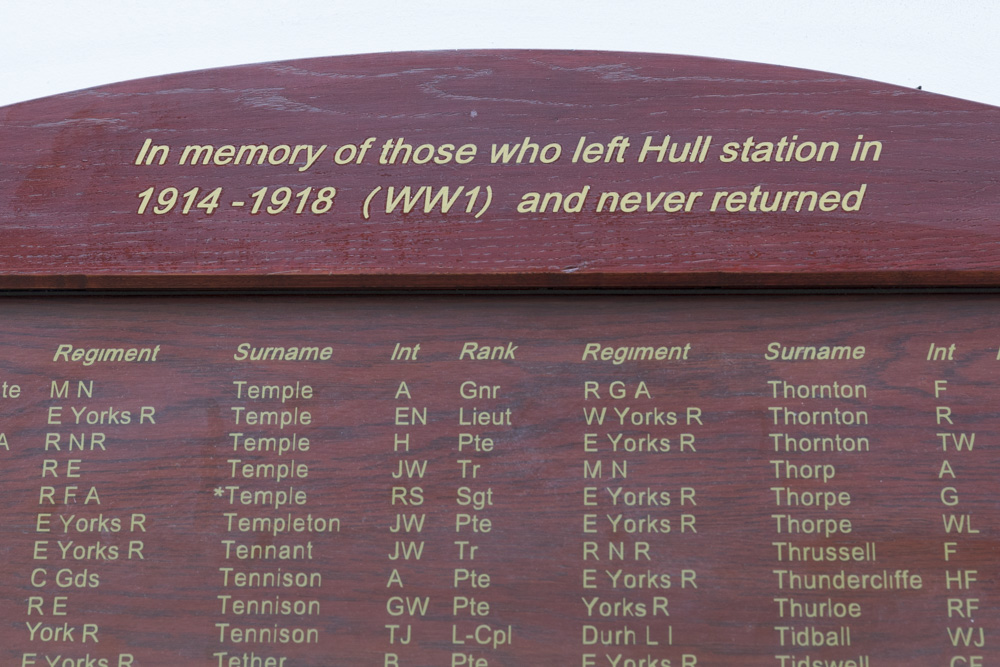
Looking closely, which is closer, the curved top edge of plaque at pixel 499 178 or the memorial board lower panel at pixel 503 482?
the memorial board lower panel at pixel 503 482

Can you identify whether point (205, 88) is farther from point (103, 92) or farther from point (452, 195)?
point (452, 195)

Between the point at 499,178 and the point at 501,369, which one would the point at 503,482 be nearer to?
the point at 501,369

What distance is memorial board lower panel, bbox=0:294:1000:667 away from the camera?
1689mm

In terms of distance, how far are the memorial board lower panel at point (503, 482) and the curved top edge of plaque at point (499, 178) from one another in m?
0.09

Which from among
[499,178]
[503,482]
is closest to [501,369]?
[503,482]

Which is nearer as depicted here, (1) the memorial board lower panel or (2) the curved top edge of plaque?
(1) the memorial board lower panel

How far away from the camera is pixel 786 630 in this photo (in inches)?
65.7

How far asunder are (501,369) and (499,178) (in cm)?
38

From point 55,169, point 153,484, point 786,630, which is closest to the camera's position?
point 786,630

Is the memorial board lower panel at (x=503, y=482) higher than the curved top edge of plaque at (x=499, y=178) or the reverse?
the reverse

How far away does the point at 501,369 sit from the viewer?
1.83m

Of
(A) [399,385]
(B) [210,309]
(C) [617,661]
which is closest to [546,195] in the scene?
(A) [399,385]

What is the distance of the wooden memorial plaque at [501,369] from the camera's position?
171 cm

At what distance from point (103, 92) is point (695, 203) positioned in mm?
1252
